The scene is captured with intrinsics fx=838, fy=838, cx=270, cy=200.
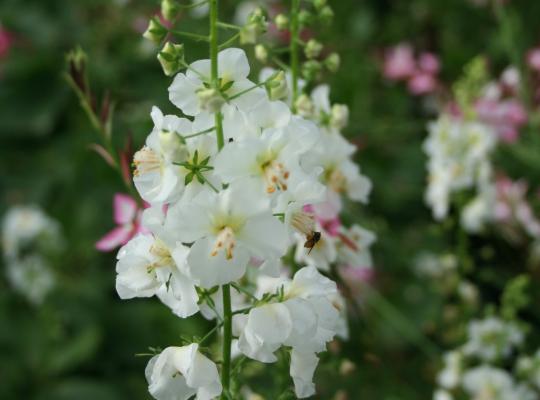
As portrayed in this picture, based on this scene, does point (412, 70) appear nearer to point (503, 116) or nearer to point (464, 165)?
point (503, 116)

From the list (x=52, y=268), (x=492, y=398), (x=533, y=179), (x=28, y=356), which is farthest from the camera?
(x=52, y=268)

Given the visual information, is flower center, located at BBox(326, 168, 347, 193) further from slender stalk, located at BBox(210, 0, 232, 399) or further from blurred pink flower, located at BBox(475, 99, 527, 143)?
blurred pink flower, located at BBox(475, 99, 527, 143)

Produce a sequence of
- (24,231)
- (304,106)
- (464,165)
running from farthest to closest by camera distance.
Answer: (24,231) < (464,165) < (304,106)

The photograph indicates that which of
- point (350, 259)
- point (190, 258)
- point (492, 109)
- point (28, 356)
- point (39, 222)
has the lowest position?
point (28, 356)

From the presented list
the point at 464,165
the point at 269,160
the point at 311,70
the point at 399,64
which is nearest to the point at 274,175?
the point at 269,160

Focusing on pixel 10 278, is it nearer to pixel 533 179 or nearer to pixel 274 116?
pixel 533 179

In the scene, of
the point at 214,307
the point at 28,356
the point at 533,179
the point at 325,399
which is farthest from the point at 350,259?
the point at 28,356

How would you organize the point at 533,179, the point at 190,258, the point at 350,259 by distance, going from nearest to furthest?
the point at 190,258
the point at 350,259
the point at 533,179
